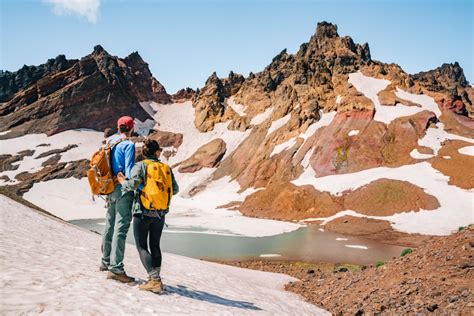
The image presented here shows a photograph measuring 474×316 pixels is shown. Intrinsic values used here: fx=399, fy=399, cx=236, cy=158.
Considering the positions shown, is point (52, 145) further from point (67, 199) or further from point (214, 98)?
point (214, 98)

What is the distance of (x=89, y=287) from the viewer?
870 centimetres

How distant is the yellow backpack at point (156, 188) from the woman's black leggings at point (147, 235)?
0.35 m

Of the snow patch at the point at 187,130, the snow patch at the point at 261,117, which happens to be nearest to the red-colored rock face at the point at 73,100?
the snow patch at the point at 187,130

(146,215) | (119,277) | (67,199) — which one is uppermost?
(146,215)

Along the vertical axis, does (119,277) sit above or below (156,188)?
below

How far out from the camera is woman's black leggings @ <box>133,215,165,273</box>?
921 cm

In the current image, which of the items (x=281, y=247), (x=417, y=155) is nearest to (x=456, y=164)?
(x=417, y=155)

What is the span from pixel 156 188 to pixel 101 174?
1.44m

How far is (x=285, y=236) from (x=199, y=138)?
9765 cm

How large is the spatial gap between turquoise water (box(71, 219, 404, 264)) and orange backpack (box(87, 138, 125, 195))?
29.3 m

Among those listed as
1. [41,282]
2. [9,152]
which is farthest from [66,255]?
[9,152]

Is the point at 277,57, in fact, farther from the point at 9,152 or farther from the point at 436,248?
the point at 436,248

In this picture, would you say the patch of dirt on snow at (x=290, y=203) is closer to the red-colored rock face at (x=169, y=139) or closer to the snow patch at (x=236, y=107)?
the snow patch at (x=236, y=107)

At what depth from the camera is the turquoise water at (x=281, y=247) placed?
3825 centimetres
